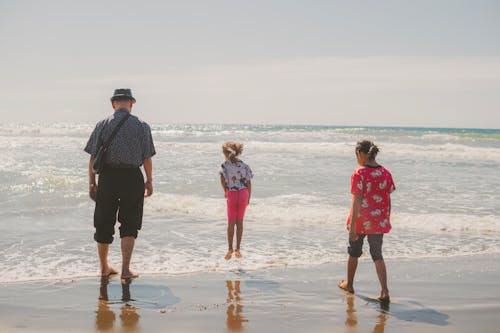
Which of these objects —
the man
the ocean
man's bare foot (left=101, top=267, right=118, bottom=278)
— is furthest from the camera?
the ocean

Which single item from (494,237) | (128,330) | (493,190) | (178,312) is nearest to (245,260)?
(178,312)

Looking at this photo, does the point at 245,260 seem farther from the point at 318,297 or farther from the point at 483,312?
the point at 483,312

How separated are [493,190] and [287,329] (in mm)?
10545

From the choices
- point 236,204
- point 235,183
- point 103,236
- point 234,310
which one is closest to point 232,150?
point 235,183

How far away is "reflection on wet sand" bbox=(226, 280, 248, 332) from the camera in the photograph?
3812 millimetres

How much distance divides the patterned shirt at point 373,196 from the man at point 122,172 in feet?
6.65

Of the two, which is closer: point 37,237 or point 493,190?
point 37,237

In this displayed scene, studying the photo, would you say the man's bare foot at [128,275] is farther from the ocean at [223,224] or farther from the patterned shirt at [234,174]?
the patterned shirt at [234,174]

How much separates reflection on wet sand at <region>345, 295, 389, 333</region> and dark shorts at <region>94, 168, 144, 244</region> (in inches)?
87.3

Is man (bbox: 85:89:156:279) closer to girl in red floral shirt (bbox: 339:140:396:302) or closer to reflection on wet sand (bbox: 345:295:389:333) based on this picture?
girl in red floral shirt (bbox: 339:140:396:302)

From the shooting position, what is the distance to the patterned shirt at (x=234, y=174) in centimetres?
653

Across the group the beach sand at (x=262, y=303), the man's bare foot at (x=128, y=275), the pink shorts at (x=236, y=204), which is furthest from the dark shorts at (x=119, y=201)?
the pink shorts at (x=236, y=204)

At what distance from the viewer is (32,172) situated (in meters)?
14.9

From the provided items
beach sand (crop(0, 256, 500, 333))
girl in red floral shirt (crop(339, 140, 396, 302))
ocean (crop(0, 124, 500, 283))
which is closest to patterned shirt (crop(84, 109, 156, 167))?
beach sand (crop(0, 256, 500, 333))
